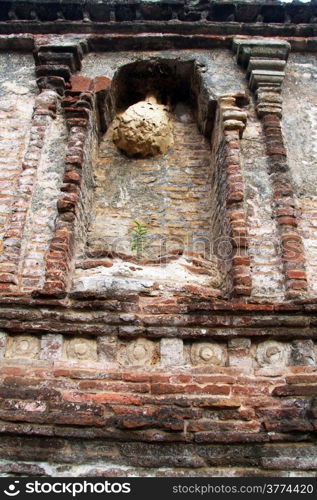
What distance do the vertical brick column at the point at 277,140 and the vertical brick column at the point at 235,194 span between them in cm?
30

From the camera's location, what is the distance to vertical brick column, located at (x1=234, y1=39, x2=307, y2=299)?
395cm

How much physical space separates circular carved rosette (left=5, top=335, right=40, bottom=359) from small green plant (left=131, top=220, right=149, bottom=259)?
1369 millimetres

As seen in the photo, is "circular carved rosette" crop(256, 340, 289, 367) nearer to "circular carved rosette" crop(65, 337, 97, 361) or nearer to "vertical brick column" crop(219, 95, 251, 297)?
"vertical brick column" crop(219, 95, 251, 297)

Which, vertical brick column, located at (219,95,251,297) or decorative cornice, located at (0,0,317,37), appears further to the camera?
decorative cornice, located at (0,0,317,37)

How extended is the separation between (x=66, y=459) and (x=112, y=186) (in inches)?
111

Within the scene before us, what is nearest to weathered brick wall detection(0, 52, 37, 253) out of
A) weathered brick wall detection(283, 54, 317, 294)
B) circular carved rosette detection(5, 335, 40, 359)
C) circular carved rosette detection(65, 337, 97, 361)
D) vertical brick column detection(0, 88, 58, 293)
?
vertical brick column detection(0, 88, 58, 293)

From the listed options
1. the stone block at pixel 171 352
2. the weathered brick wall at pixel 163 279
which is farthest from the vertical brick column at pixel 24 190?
the stone block at pixel 171 352

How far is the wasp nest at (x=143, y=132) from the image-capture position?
5211 mm

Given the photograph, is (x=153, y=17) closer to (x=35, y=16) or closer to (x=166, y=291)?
(x=35, y=16)

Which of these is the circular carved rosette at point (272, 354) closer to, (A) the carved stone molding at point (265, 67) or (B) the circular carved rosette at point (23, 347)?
(B) the circular carved rosette at point (23, 347)

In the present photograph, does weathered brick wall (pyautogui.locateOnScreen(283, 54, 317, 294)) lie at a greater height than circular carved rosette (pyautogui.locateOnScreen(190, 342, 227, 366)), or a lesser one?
greater

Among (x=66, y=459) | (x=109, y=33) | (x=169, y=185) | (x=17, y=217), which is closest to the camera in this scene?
(x=66, y=459)

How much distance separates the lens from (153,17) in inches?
227

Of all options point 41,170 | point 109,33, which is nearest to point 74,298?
point 41,170
